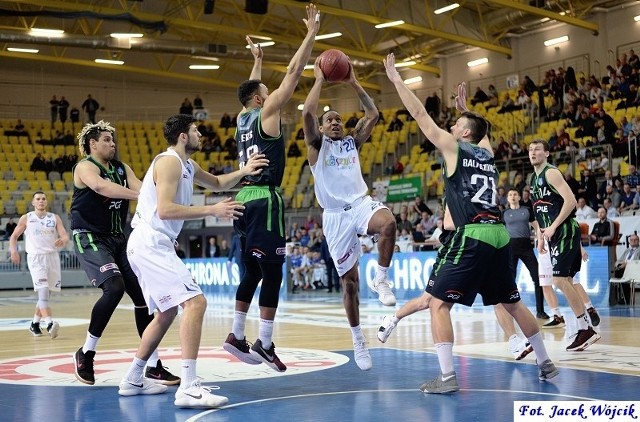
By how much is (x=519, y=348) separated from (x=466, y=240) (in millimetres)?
2192

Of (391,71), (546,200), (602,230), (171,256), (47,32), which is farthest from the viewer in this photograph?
(47,32)

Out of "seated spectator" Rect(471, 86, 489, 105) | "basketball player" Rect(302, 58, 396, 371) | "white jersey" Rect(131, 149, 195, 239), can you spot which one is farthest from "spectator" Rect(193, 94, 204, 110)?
"white jersey" Rect(131, 149, 195, 239)

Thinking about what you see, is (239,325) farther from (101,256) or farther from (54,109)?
(54,109)

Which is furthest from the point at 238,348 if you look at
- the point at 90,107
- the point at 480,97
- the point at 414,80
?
the point at 414,80

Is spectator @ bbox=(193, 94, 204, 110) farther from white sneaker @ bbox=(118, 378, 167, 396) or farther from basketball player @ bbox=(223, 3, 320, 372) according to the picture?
white sneaker @ bbox=(118, 378, 167, 396)

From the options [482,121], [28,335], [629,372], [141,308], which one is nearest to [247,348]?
[141,308]

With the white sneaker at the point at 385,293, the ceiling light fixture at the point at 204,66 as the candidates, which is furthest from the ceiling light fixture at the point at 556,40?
the white sneaker at the point at 385,293

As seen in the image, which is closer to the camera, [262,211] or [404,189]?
[262,211]

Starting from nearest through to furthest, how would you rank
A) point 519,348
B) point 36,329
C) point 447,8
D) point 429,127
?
point 429,127 < point 519,348 < point 36,329 < point 447,8

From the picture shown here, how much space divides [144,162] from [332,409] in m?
32.1

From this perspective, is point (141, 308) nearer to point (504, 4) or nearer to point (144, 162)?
point (504, 4)

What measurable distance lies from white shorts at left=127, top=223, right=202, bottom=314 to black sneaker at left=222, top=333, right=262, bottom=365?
108cm

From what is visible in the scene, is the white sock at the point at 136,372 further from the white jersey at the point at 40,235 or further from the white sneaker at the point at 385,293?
the white jersey at the point at 40,235

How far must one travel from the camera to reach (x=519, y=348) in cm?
853
